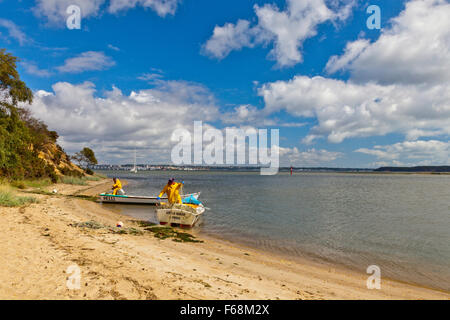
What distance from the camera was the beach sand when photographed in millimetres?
5359

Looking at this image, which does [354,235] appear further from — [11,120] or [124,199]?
[11,120]

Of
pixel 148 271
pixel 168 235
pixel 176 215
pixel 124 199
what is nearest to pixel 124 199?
pixel 124 199

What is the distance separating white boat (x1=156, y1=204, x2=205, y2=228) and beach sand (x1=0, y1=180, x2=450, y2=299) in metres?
4.15

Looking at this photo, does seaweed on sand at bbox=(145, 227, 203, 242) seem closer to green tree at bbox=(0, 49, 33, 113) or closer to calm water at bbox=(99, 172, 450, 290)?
calm water at bbox=(99, 172, 450, 290)

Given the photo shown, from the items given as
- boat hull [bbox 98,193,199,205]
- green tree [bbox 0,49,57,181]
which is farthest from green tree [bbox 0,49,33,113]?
boat hull [bbox 98,193,199,205]

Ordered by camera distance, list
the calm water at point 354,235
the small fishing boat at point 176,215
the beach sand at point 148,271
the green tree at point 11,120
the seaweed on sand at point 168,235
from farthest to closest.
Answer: the green tree at point 11,120 < the small fishing boat at point 176,215 < the seaweed on sand at point 168,235 < the calm water at point 354,235 < the beach sand at point 148,271

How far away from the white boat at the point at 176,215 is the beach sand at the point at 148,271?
4154mm

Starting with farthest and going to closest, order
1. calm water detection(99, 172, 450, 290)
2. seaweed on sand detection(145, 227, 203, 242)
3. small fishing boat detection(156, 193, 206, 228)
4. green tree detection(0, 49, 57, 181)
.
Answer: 1. green tree detection(0, 49, 57, 181)
2. small fishing boat detection(156, 193, 206, 228)
3. seaweed on sand detection(145, 227, 203, 242)
4. calm water detection(99, 172, 450, 290)

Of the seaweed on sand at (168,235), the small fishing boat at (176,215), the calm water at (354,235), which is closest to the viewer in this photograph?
the calm water at (354,235)

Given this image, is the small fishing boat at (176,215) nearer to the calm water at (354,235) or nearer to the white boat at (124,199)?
the calm water at (354,235)

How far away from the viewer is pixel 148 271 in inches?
263

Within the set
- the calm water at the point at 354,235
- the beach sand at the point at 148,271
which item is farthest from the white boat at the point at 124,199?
the beach sand at the point at 148,271

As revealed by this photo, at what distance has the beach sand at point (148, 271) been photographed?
536 cm
